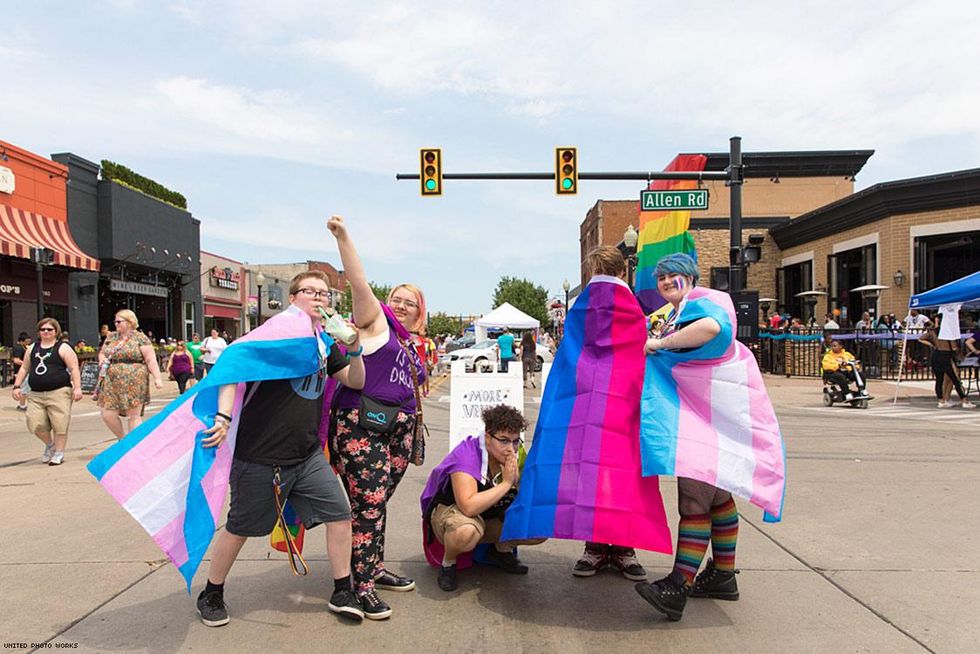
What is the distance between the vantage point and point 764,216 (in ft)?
115

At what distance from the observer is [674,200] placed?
43.2ft

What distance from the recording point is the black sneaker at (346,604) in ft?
11.2

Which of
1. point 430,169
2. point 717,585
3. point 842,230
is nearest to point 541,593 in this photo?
point 717,585

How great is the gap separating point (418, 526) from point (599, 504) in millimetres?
2193

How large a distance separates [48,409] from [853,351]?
19.7 m

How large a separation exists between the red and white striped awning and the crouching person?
822 inches

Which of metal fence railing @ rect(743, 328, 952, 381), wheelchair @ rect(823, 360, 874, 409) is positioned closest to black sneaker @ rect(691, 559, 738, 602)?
wheelchair @ rect(823, 360, 874, 409)

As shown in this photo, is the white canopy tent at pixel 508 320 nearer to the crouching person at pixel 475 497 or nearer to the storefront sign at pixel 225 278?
the storefront sign at pixel 225 278

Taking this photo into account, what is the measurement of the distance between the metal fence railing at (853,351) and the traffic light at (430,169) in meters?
9.47

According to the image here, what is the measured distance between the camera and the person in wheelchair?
13195 millimetres

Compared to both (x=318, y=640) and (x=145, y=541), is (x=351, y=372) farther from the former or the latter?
(x=145, y=541)

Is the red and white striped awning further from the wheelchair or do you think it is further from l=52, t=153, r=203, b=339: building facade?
the wheelchair

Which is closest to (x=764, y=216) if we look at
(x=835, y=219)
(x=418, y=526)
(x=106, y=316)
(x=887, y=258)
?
(x=835, y=219)

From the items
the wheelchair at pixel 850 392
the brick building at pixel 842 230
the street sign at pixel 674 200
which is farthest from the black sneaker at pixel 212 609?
the wheelchair at pixel 850 392
